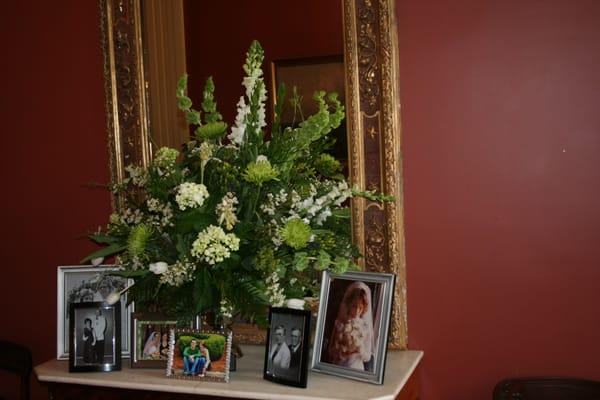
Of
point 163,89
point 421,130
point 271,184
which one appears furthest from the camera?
point 163,89

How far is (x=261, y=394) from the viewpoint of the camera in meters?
2.39

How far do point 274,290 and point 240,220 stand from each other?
0.30m

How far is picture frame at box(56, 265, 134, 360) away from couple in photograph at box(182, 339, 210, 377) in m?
0.51

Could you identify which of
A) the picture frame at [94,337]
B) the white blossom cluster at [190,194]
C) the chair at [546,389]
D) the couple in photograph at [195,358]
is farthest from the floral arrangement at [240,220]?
the chair at [546,389]

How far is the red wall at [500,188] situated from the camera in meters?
2.57

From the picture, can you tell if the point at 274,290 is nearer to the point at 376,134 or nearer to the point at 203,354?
the point at 203,354

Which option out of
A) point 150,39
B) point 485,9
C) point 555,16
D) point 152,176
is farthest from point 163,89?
point 555,16

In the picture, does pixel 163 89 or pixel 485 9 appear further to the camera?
pixel 163 89

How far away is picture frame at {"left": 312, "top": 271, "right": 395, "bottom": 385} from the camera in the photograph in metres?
2.44

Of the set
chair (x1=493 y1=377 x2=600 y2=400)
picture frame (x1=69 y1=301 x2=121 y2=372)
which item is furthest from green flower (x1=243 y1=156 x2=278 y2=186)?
chair (x1=493 y1=377 x2=600 y2=400)

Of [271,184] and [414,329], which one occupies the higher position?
[271,184]

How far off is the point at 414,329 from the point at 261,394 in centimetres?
76

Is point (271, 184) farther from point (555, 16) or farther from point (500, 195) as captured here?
point (555, 16)

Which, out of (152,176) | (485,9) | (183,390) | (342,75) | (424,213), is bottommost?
(183,390)
